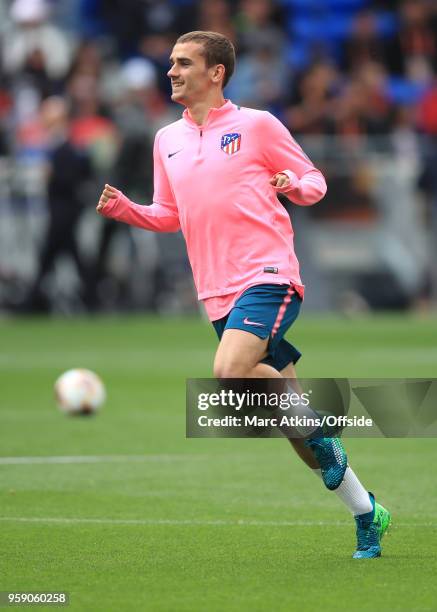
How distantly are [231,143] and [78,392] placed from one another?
5863mm

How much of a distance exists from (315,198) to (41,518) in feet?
8.03

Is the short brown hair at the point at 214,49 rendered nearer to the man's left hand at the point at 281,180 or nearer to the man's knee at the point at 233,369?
the man's left hand at the point at 281,180

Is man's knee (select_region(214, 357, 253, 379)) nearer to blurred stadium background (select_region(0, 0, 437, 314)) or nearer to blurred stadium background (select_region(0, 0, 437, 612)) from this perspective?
blurred stadium background (select_region(0, 0, 437, 612))

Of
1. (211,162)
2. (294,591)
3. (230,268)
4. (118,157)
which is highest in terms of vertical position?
(118,157)

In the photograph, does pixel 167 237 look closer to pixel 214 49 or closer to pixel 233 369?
pixel 214 49

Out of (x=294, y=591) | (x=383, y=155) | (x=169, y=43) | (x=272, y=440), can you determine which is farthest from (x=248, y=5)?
(x=294, y=591)

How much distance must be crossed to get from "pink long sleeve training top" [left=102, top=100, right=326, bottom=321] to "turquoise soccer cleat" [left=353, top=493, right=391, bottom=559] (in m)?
1.16

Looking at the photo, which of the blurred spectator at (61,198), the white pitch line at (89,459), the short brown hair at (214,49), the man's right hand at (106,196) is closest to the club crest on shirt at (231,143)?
the short brown hair at (214,49)

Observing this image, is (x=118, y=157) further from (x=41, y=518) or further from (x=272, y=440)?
(x=41, y=518)

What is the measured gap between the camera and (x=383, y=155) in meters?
24.4

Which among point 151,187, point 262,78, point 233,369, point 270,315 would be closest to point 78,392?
point 270,315

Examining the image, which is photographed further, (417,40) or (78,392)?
(417,40)

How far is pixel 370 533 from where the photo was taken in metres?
7.25

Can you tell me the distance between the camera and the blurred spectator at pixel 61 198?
23.2 metres
